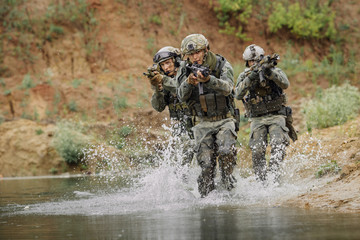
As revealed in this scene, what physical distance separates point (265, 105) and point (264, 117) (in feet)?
0.71

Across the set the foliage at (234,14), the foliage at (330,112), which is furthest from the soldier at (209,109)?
the foliage at (234,14)

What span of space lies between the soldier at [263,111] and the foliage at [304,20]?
59.0ft

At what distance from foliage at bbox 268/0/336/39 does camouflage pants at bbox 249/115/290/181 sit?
18.1 metres

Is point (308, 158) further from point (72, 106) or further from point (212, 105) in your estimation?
point (72, 106)

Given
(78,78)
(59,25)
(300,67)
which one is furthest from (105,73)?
(300,67)

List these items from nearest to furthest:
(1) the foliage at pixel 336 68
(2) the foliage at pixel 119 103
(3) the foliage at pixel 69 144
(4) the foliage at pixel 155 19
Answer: (3) the foliage at pixel 69 144 < (2) the foliage at pixel 119 103 < (1) the foliage at pixel 336 68 < (4) the foliage at pixel 155 19

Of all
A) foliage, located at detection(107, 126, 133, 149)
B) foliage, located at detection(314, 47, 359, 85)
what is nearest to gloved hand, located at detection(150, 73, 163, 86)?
foliage, located at detection(107, 126, 133, 149)

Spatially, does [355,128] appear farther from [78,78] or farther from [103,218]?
[78,78]

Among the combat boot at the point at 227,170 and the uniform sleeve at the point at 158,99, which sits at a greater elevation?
the uniform sleeve at the point at 158,99

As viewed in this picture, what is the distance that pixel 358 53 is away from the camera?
2681 centimetres

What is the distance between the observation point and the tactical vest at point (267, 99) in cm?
910

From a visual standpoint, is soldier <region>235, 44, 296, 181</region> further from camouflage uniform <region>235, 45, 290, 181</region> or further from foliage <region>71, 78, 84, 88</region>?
foliage <region>71, 78, 84, 88</region>

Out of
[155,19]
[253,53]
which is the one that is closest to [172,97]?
[253,53]

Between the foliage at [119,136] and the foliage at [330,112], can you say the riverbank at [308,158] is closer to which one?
the foliage at [119,136]
